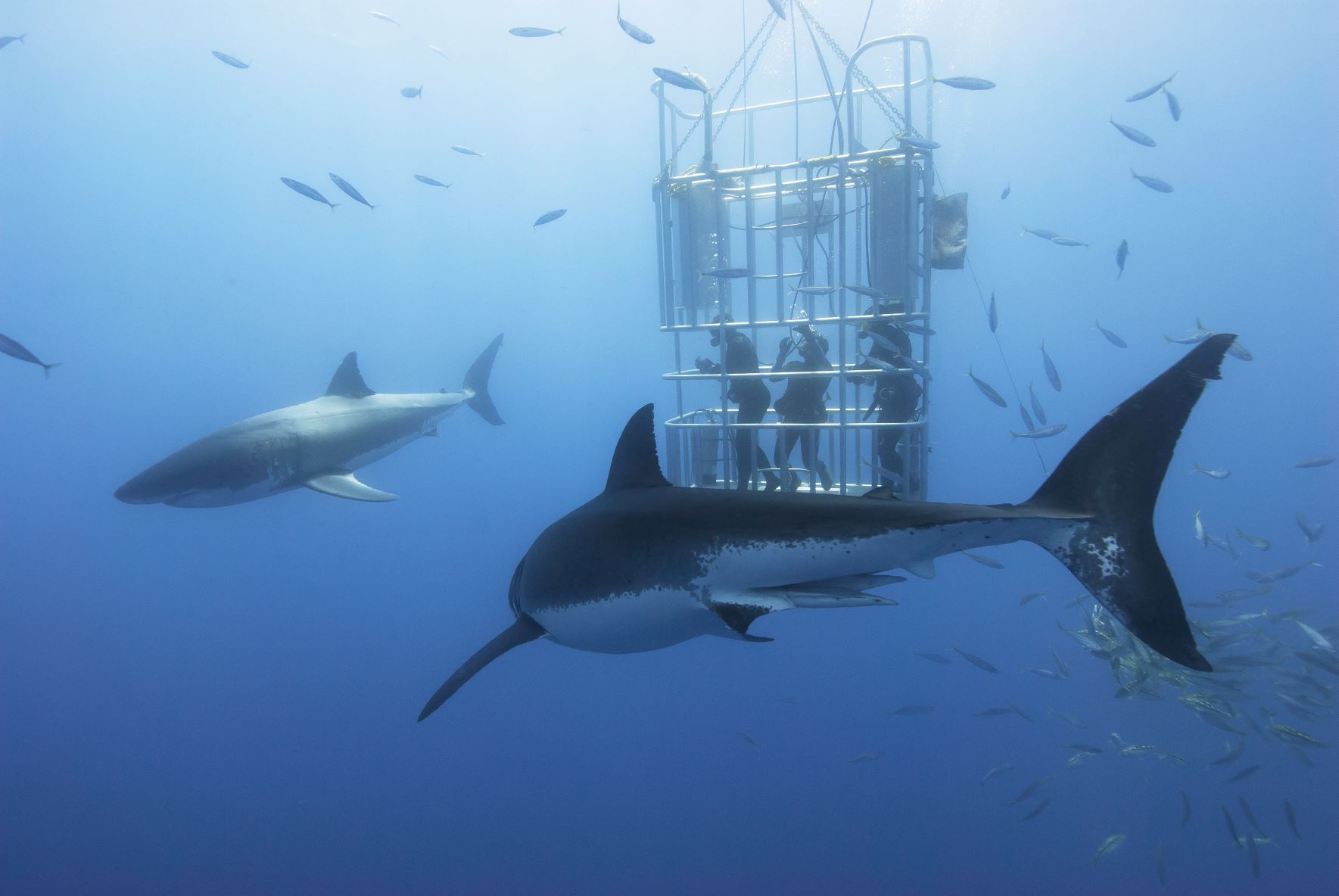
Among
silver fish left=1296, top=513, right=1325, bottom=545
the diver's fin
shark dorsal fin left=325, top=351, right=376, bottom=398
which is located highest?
shark dorsal fin left=325, top=351, right=376, bottom=398

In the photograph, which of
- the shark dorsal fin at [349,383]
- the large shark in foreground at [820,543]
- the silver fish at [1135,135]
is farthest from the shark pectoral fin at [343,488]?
the silver fish at [1135,135]

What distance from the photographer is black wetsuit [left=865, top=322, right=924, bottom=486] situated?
20.2ft

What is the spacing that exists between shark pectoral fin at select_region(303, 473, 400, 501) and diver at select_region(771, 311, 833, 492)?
12.8 feet

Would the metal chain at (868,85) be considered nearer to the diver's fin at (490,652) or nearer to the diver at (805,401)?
the diver at (805,401)

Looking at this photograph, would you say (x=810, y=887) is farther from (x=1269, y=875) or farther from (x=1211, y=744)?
(x=1211, y=744)

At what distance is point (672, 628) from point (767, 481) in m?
2.38

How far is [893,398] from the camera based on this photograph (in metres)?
6.29

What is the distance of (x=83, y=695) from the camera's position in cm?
3566

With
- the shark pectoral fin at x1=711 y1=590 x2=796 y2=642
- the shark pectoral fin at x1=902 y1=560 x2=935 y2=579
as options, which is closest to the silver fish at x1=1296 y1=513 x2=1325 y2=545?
the shark pectoral fin at x1=902 y1=560 x2=935 y2=579

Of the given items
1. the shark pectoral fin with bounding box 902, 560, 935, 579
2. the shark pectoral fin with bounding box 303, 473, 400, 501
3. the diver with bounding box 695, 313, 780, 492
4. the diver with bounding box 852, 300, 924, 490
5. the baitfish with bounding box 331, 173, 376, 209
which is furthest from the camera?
the baitfish with bounding box 331, 173, 376, 209

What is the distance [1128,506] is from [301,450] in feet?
23.6

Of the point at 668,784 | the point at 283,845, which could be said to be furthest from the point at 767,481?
the point at 283,845

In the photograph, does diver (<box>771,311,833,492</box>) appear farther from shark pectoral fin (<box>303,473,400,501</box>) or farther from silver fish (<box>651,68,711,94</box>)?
shark pectoral fin (<box>303,473,400,501</box>)

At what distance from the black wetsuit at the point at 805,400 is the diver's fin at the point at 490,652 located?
7.95 feet
